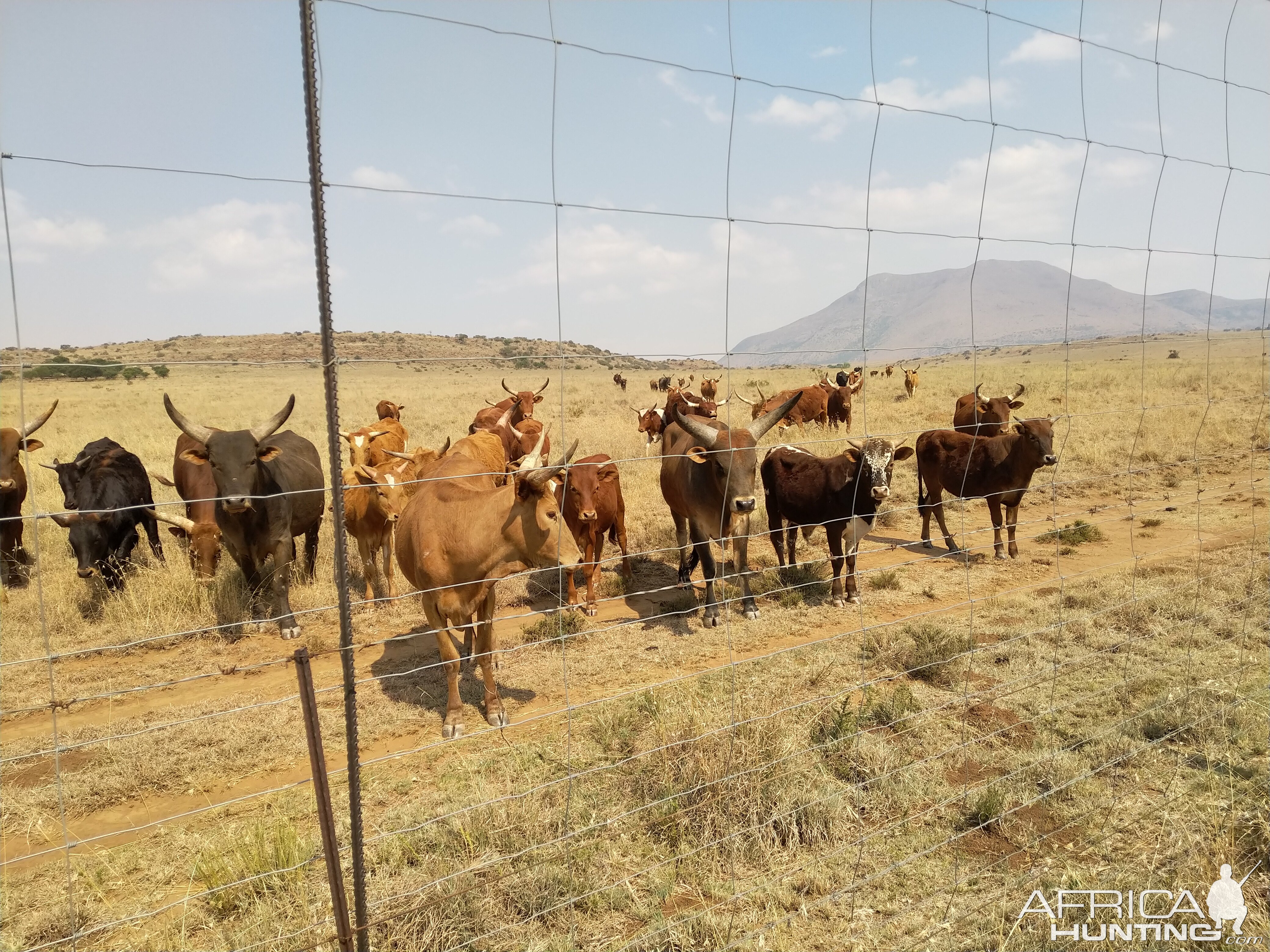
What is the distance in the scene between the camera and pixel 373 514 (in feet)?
29.5

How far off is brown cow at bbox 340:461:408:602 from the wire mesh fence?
8cm

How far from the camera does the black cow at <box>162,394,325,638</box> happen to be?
286 inches

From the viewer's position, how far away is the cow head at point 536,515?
5047 mm

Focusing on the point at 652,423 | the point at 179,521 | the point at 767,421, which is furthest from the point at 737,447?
the point at 652,423

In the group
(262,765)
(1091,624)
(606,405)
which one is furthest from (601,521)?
(606,405)

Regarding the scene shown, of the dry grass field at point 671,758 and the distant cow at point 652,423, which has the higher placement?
the distant cow at point 652,423

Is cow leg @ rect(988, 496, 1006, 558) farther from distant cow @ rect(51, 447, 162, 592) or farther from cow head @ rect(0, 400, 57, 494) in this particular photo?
cow head @ rect(0, 400, 57, 494)

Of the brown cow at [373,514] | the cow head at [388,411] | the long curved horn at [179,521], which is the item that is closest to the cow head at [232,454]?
the long curved horn at [179,521]

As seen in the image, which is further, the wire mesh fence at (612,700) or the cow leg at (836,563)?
the cow leg at (836,563)

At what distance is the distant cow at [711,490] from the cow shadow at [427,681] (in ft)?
7.00

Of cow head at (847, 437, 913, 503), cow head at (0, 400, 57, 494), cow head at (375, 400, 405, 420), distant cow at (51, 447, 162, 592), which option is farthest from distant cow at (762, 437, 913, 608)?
cow head at (0, 400, 57, 494)

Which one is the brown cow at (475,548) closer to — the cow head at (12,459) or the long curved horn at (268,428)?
the long curved horn at (268,428)

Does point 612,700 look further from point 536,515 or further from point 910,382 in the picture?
point 910,382

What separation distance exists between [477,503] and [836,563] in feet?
16.3
